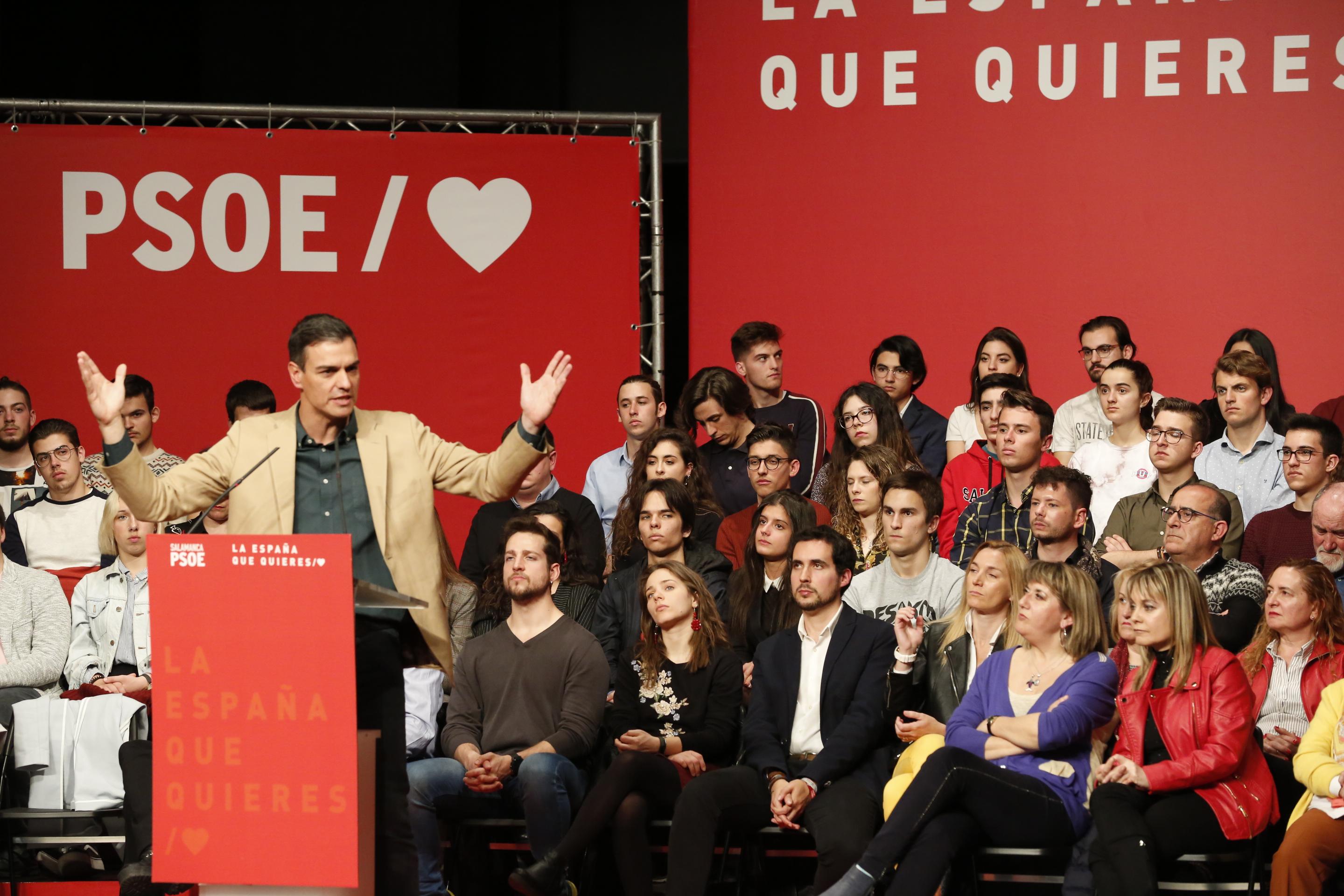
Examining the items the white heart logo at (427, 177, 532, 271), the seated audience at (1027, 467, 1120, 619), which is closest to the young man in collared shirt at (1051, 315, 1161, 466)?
the seated audience at (1027, 467, 1120, 619)

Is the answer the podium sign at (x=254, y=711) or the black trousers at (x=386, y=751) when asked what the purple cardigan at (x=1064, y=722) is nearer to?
the black trousers at (x=386, y=751)

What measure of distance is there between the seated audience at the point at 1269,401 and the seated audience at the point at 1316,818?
166cm

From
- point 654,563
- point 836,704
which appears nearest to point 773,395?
point 654,563

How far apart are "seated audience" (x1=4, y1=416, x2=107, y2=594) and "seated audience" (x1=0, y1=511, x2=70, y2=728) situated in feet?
2.25

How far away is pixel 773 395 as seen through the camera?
20.3ft

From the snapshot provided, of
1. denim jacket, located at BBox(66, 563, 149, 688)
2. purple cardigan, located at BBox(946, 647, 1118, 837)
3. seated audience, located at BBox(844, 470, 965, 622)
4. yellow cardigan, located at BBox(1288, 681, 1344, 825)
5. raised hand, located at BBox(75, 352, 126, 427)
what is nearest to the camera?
raised hand, located at BBox(75, 352, 126, 427)

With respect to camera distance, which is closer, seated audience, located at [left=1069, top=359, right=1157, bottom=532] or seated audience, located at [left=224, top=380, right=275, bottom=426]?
seated audience, located at [left=1069, top=359, right=1157, bottom=532]

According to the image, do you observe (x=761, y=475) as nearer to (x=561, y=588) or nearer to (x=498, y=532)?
(x=561, y=588)

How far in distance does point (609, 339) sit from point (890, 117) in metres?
1.67

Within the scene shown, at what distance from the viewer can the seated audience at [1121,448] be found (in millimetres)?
5375

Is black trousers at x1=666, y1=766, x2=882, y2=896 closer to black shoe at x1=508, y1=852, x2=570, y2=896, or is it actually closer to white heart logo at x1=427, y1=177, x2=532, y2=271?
black shoe at x1=508, y1=852, x2=570, y2=896

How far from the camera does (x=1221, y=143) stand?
6.91 meters

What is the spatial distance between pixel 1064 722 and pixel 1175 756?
31cm

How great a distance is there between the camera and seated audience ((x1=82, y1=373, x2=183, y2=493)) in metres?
5.99
